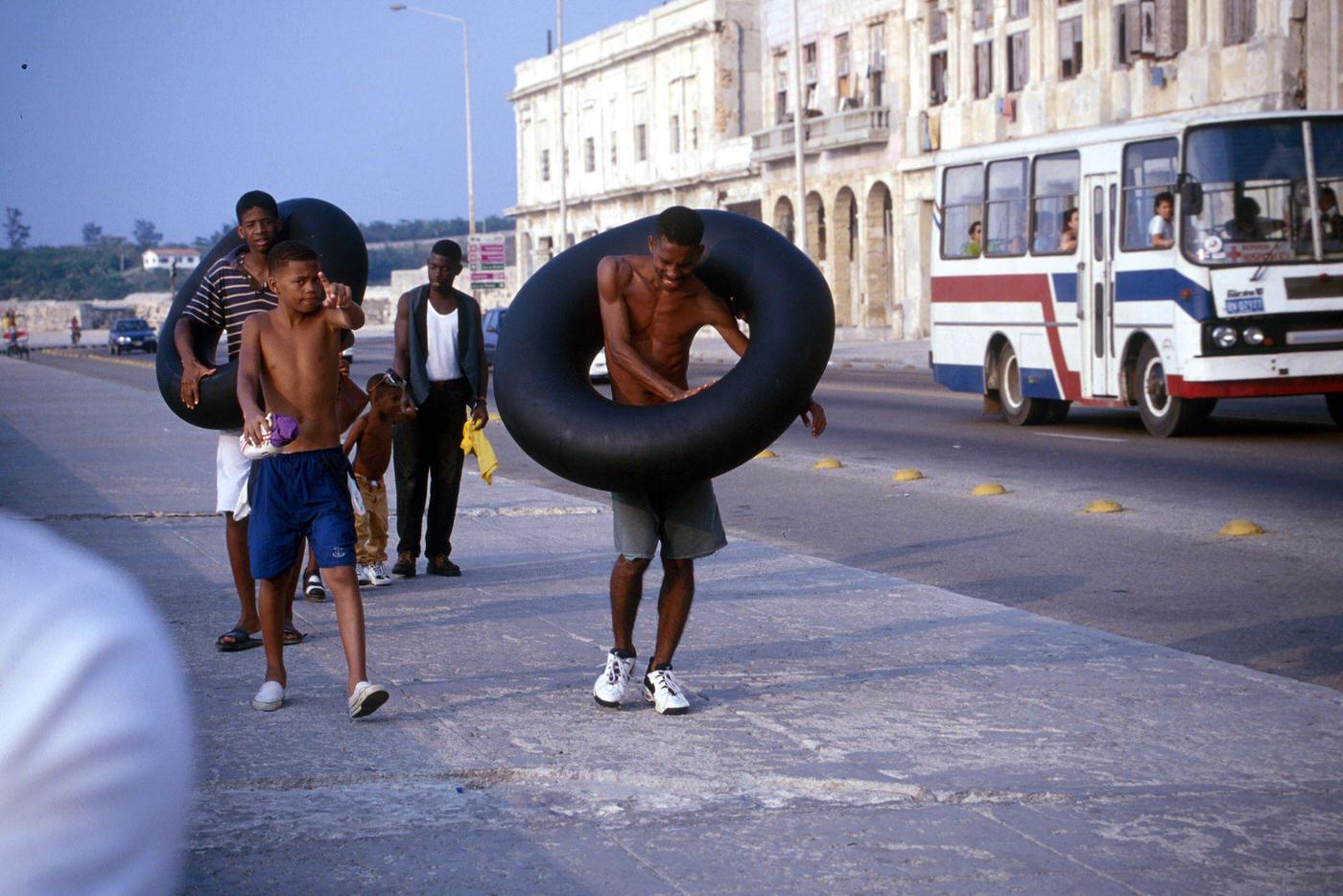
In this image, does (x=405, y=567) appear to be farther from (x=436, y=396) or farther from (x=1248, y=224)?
(x=1248, y=224)

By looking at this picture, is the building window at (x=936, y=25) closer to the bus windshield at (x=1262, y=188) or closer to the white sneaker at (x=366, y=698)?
the bus windshield at (x=1262, y=188)

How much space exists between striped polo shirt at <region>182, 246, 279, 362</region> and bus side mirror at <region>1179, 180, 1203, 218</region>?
11462mm

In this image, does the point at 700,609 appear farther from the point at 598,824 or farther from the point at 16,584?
the point at 16,584

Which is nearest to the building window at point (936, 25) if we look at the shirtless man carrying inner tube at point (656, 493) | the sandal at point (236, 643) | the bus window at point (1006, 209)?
the bus window at point (1006, 209)

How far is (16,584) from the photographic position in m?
1.19

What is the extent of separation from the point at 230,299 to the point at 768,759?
3497 millimetres

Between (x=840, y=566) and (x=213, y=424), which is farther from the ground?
(x=213, y=424)

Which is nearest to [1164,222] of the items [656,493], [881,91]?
[656,493]

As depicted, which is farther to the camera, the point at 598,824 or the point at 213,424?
the point at 213,424

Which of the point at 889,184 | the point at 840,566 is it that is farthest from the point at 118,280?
the point at 840,566

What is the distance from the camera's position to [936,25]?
45281 mm

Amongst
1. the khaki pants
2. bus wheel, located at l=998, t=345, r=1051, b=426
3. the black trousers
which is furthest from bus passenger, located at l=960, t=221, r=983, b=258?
the khaki pants

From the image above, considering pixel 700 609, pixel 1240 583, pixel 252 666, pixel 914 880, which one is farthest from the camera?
pixel 1240 583

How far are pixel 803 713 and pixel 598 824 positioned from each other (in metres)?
1.40
